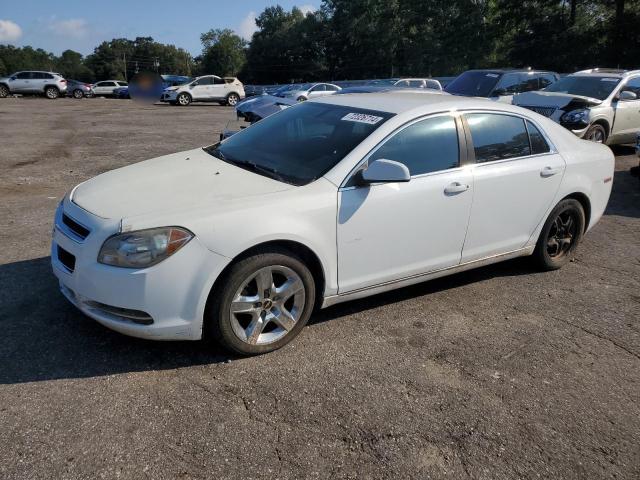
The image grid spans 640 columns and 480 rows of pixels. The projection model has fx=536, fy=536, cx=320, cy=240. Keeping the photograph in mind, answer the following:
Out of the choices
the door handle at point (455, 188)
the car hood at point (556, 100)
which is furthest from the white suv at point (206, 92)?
the door handle at point (455, 188)

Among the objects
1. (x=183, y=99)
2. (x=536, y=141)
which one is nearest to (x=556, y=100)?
(x=536, y=141)

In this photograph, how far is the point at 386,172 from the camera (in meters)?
3.47

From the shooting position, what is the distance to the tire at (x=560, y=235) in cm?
479

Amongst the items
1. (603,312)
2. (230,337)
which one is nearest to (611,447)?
(603,312)

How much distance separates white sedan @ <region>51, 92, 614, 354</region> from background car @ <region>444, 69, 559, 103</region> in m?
8.12

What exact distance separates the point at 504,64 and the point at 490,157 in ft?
140

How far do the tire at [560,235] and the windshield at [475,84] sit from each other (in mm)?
8074

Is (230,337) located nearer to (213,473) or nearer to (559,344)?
(213,473)

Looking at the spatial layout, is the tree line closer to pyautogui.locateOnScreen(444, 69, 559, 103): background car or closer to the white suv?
the white suv

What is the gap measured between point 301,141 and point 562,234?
8.77 feet

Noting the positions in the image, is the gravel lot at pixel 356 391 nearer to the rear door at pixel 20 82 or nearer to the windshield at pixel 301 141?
the windshield at pixel 301 141

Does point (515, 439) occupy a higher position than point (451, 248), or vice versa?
point (451, 248)

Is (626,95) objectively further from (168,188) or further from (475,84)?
(168,188)

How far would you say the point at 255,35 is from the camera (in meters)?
80.4
